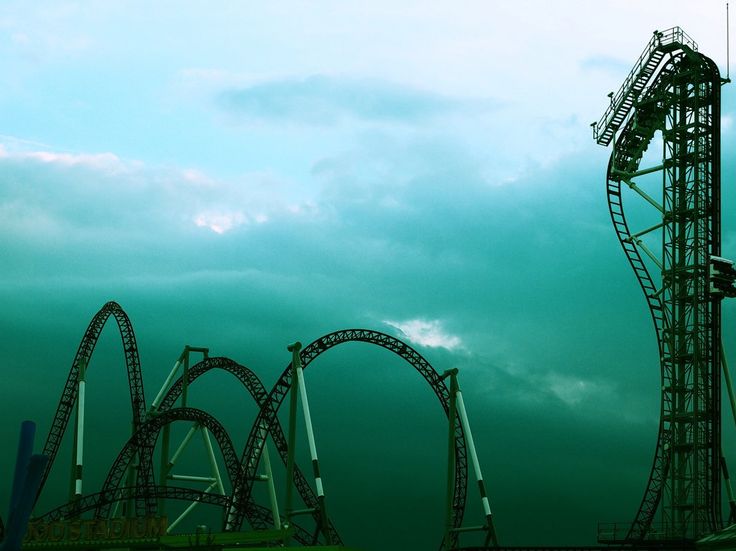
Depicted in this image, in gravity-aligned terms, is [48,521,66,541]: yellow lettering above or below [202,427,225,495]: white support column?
below

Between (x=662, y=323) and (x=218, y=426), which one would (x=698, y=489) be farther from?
(x=218, y=426)

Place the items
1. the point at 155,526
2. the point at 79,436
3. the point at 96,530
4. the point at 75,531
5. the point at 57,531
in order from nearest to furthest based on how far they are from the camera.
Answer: the point at 155,526
the point at 96,530
the point at 75,531
the point at 57,531
the point at 79,436

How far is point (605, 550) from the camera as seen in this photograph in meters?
33.1

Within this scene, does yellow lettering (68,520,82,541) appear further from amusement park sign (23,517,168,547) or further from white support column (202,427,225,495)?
white support column (202,427,225,495)

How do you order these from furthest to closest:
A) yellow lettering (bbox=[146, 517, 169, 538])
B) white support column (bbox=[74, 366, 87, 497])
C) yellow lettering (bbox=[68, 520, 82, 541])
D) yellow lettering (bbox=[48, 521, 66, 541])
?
white support column (bbox=[74, 366, 87, 497])
yellow lettering (bbox=[48, 521, 66, 541])
yellow lettering (bbox=[68, 520, 82, 541])
yellow lettering (bbox=[146, 517, 169, 538])

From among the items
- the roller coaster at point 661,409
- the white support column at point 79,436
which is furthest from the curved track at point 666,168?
the white support column at point 79,436

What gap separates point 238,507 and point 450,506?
973 cm

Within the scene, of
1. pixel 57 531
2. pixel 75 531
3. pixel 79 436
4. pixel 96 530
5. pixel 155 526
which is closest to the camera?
pixel 155 526

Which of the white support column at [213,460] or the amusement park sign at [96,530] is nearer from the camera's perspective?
the amusement park sign at [96,530]

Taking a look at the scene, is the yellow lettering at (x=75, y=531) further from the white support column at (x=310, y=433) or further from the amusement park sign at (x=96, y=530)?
the white support column at (x=310, y=433)

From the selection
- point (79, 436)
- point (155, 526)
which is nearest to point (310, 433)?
point (155, 526)

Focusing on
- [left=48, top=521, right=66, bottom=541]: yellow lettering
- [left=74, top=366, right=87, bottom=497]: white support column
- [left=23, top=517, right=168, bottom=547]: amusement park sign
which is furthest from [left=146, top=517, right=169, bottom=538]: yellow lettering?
[left=74, top=366, right=87, bottom=497]: white support column

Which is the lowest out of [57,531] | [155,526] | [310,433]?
[57,531]

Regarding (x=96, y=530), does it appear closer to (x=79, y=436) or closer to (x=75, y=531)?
(x=75, y=531)
